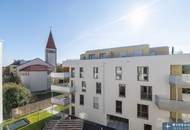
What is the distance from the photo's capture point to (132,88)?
57.1 feet

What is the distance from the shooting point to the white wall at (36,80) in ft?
140

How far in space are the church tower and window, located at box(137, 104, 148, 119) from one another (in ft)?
146

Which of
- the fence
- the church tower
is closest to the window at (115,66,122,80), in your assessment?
the fence

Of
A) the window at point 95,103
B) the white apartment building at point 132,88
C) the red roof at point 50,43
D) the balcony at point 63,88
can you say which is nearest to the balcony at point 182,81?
the white apartment building at point 132,88

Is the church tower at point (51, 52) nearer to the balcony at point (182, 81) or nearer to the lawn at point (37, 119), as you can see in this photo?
the lawn at point (37, 119)

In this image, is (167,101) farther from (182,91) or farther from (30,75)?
(30,75)

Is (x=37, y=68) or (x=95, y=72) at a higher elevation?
(x=37, y=68)

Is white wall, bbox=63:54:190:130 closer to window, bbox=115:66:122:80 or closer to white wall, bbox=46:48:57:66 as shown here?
window, bbox=115:66:122:80

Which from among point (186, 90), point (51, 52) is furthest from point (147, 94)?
point (51, 52)

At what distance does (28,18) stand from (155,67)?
13178 mm

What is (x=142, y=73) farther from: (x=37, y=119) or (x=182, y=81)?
(x=37, y=119)

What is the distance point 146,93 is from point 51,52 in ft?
154

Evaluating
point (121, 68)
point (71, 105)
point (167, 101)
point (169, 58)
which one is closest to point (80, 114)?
point (71, 105)

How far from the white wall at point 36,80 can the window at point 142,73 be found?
3367cm
